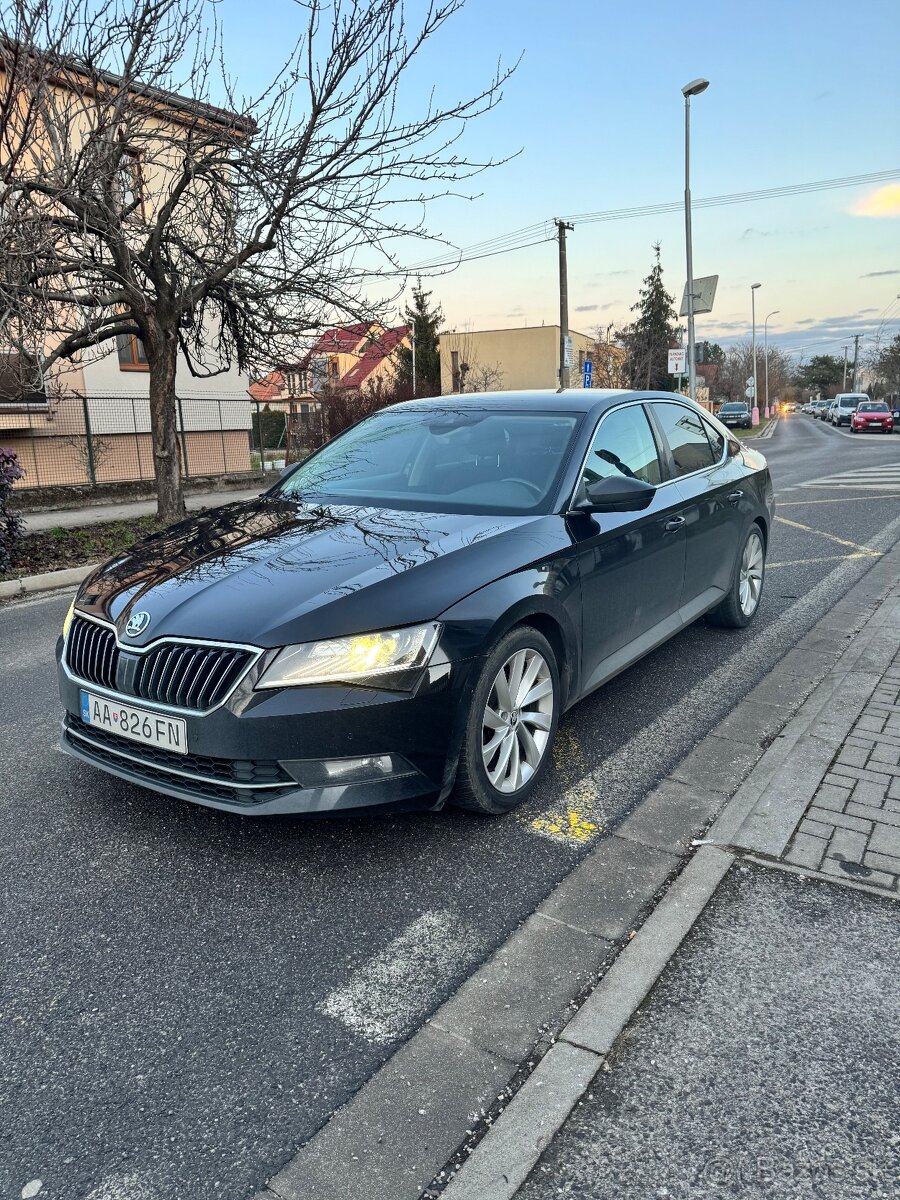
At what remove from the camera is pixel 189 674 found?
2.78 m

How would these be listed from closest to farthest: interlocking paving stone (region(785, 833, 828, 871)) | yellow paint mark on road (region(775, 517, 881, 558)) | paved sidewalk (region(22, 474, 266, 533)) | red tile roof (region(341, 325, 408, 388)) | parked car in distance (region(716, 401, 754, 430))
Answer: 1. interlocking paving stone (region(785, 833, 828, 871))
2. yellow paint mark on road (region(775, 517, 881, 558))
3. red tile roof (region(341, 325, 408, 388))
4. paved sidewalk (region(22, 474, 266, 533))
5. parked car in distance (region(716, 401, 754, 430))

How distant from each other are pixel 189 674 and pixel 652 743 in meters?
2.24

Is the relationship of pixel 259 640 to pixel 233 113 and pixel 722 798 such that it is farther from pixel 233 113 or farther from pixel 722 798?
pixel 233 113

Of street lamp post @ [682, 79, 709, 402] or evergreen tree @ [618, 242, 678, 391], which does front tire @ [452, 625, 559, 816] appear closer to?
street lamp post @ [682, 79, 709, 402]

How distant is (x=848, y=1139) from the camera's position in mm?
1846

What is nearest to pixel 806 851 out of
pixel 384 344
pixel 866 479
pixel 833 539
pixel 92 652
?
pixel 92 652

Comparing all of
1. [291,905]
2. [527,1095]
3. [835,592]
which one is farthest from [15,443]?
[527,1095]

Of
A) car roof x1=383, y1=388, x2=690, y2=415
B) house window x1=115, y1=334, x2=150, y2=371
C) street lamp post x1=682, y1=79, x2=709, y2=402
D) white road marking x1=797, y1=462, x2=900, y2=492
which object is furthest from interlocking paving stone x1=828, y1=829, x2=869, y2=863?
street lamp post x1=682, y1=79, x2=709, y2=402

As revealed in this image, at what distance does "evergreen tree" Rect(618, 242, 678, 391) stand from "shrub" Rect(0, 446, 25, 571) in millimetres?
44467

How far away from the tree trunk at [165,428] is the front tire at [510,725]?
9.07 meters

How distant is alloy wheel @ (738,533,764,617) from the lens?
5.75 m

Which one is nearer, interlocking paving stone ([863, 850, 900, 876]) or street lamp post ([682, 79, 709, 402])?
interlocking paving stone ([863, 850, 900, 876])

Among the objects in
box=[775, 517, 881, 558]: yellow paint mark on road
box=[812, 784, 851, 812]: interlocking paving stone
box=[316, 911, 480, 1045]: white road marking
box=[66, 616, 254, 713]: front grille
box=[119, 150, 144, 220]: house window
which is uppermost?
box=[119, 150, 144, 220]: house window

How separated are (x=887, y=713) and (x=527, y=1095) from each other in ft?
9.61
